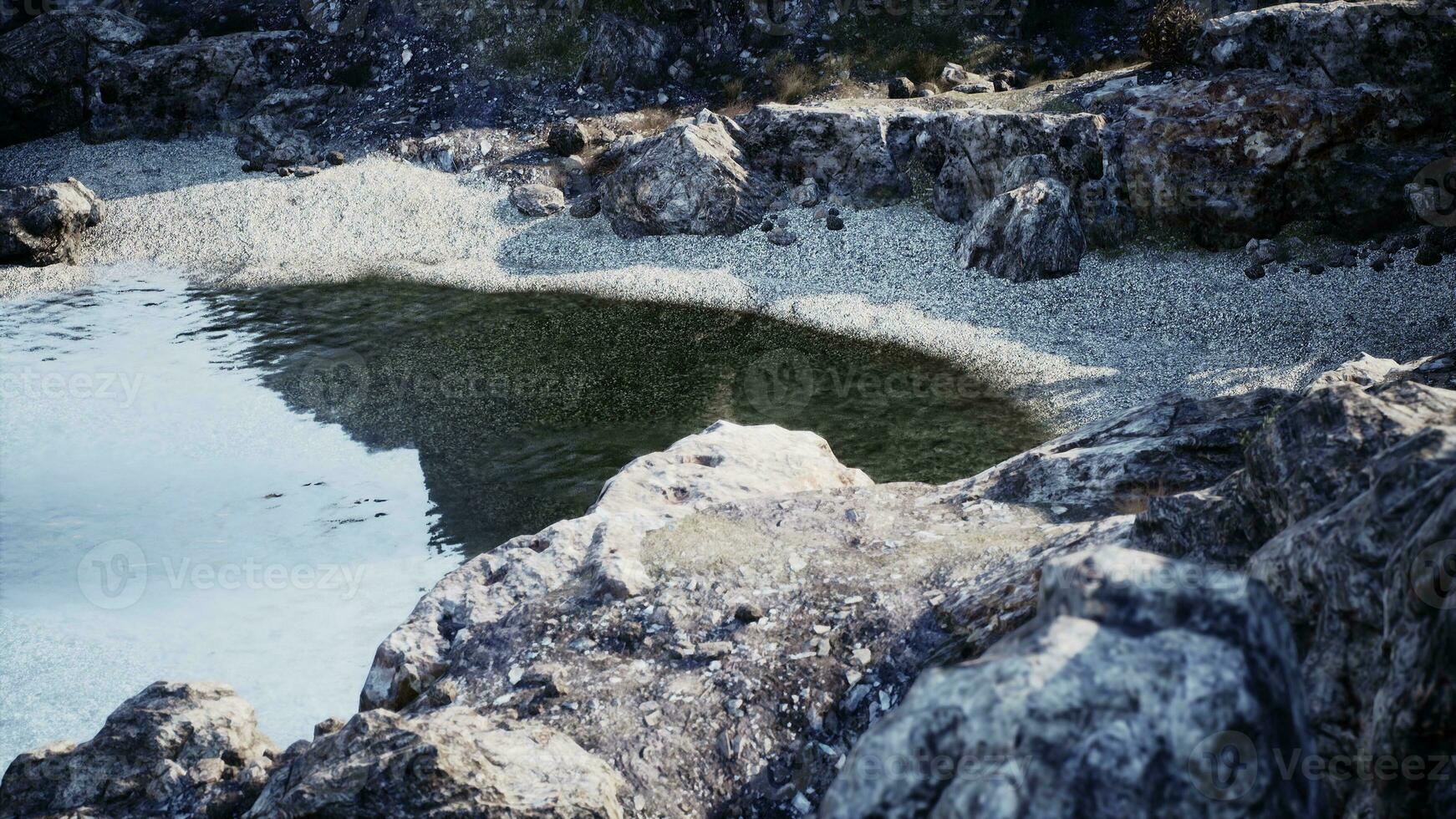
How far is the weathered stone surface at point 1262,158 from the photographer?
858 inches

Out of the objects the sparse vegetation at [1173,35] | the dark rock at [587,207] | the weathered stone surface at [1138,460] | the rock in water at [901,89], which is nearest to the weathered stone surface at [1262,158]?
the sparse vegetation at [1173,35]

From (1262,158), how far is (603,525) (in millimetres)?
18730

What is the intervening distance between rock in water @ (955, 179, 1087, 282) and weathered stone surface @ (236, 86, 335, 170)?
22050mm

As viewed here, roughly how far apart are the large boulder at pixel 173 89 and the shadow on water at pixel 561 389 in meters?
13.6

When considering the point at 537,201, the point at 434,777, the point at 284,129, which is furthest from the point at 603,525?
the point at 284,129

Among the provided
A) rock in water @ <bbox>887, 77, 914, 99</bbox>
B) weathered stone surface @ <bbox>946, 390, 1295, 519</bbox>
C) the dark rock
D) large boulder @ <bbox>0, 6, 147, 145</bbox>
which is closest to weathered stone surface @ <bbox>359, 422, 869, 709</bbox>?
weathered stone surface @ <bbox>946, 390, 1295, 519</bbox>

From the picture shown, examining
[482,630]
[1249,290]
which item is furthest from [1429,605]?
[1249,290]

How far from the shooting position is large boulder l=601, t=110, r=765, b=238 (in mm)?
27172

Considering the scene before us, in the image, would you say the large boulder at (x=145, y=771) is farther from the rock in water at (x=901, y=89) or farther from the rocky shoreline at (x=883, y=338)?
the rock in water at (x=901, y=89)

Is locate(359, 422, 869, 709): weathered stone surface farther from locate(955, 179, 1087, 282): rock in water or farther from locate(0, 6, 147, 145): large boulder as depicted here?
locate(0, 6, 147, 145): large boulder

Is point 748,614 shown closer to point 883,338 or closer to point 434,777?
point 434,777

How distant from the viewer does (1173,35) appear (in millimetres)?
26250

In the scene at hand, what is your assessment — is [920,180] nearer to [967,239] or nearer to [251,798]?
[967,239]

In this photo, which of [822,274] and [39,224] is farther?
[39,224]
